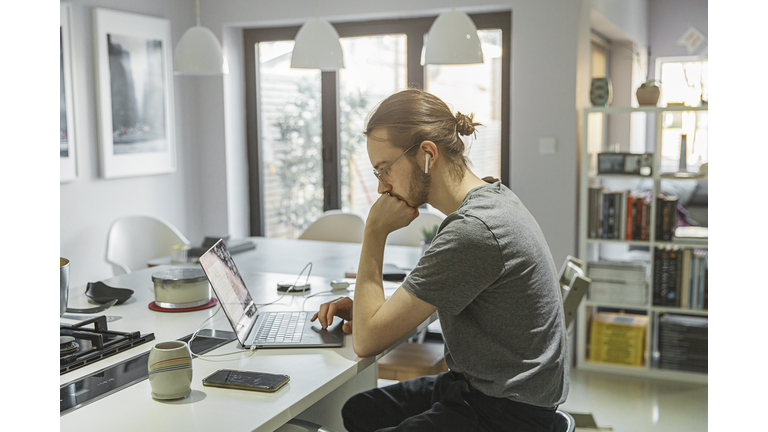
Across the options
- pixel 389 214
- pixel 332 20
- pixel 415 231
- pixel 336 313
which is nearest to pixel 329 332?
pixel 336 313

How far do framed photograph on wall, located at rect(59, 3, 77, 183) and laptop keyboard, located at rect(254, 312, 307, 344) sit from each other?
2.42 m

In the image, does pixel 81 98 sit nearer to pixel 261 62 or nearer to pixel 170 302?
pixel 261 62

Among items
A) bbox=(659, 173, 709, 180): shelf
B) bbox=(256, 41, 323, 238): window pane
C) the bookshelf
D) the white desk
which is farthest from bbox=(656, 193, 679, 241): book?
bbox=(256, 41, 323, 238): window pane

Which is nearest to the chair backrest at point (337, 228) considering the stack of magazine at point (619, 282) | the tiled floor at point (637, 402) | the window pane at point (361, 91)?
the window pane at point (361, 91)

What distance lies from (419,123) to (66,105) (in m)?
2.89

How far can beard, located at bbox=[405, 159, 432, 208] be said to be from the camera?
1.58m

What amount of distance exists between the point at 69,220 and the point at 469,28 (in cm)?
252

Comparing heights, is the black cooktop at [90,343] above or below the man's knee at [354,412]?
Answer: above

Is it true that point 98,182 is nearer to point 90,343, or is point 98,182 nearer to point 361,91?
point 361,91

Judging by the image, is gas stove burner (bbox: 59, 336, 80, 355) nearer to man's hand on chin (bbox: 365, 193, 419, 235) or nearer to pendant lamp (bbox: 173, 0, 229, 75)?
man's hand on chin (bbox: 365, 193, 419, 235)

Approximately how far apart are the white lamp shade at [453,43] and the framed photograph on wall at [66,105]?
217 centimetres

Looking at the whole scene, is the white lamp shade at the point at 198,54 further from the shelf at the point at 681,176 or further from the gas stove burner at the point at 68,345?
the shelf at the point at 681,176

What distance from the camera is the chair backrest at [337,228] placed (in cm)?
376

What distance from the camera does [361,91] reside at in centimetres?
457
